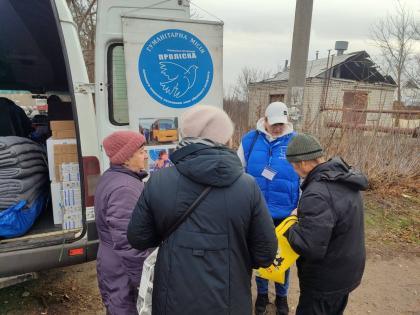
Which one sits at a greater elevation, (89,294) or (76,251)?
(76,251)

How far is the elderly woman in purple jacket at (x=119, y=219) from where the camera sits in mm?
1843

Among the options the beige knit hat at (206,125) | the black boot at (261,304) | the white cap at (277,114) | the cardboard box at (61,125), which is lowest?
the black boot at (261,304)

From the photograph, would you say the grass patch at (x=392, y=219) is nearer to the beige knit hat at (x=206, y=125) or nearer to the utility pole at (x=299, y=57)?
the utility pole at (x=299, y=57)

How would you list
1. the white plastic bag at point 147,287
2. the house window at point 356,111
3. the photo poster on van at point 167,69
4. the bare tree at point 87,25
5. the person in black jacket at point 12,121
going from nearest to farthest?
1. the white plastic bag at point 147,287
2. the photo poster on van at point 167,69
3. the person in black jacket at point 12,121
4. the house window at point 356,111
5. the bare tree at point 87,25

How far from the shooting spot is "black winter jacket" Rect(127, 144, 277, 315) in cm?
144

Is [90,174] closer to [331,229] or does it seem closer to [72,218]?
[72,218]

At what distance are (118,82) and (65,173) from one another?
83 centimetres

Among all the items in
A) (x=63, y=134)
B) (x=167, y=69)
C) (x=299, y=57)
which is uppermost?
(x=299, y=57)

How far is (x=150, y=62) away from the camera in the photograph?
8.79 feet

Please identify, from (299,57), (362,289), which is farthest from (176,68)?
(362,289)

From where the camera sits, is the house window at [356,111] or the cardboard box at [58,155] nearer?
the cardboard box at [58,155]

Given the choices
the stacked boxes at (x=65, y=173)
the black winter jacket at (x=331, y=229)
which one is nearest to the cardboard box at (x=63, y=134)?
the stacked boxes at (x=65, y=173)

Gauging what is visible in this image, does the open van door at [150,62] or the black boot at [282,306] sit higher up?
the open van door at [150,62]

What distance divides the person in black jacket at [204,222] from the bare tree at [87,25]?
714 cm
